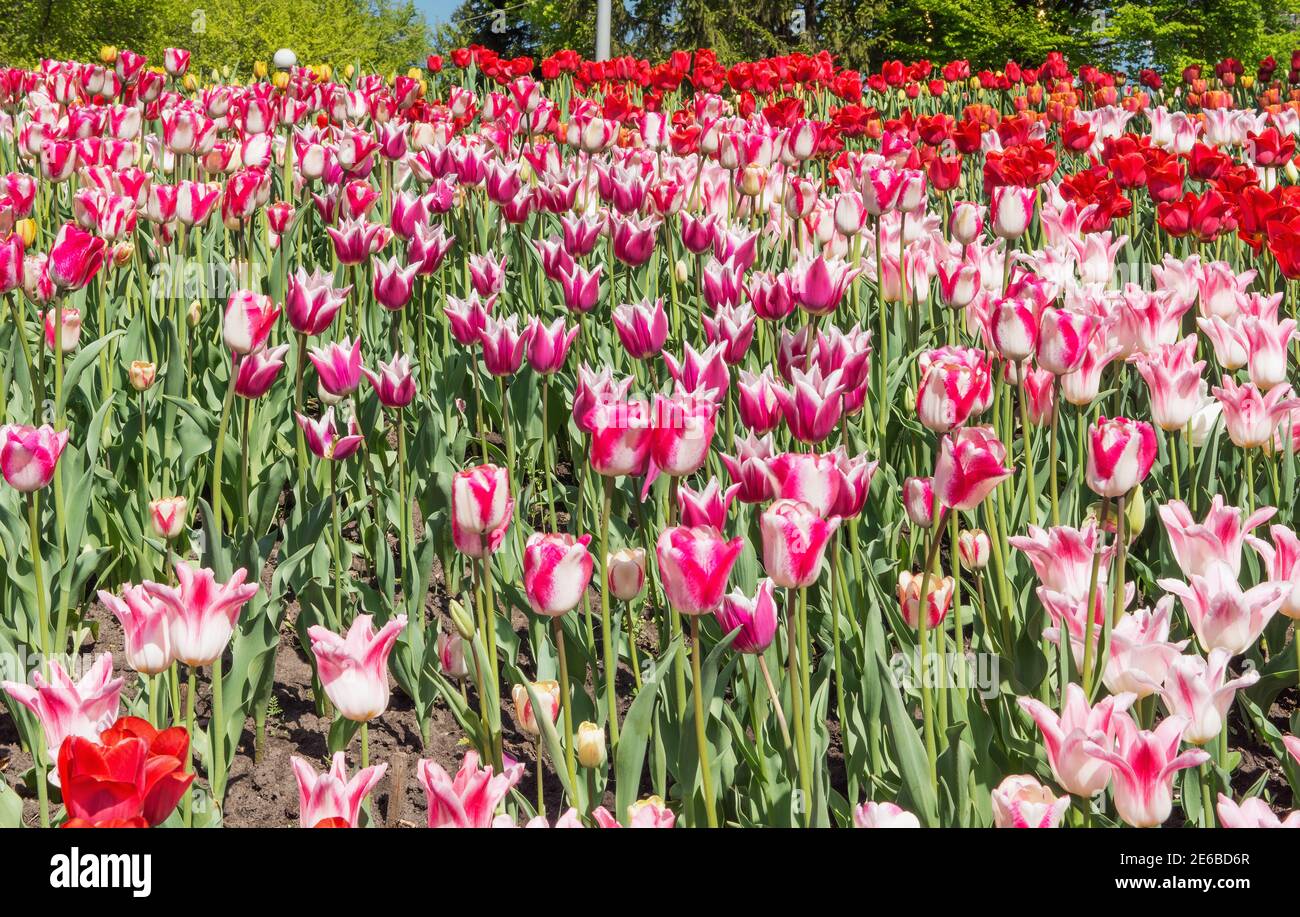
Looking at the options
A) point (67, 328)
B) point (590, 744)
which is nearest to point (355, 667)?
point (590, 744)

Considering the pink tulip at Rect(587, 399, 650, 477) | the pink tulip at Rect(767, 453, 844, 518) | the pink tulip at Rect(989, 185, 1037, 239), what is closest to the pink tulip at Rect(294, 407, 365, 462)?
the pink tulip at Rect(587, 399, 650, 477)

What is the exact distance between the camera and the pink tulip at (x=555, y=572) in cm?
153

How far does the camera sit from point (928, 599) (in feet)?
6.52

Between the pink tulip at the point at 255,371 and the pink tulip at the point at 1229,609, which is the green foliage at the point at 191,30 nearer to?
the pink tulip at the point at 255,371

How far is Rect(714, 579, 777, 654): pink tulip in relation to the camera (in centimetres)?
154

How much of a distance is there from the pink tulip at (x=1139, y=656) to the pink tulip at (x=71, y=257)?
2.18 meters


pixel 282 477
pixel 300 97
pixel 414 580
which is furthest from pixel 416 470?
pixel 300 97

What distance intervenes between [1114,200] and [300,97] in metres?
4.41

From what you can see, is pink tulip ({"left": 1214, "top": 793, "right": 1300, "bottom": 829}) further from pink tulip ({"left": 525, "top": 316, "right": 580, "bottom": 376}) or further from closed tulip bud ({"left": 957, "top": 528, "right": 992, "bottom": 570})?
pink tulip ({"left": 525, "top": 316, "right": 580, "bottom": 376})

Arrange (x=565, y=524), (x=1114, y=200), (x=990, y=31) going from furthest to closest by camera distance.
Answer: (x=990, y=31)
(x=1114, y=200)
(x=565, y=524)

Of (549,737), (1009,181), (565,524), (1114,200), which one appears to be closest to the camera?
(549,737)

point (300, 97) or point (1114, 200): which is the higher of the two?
point (300, 97)
